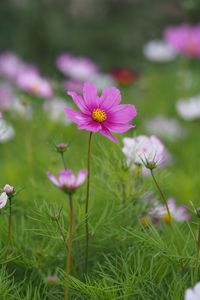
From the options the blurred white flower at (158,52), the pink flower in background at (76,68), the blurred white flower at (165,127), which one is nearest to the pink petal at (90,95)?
the blurred white flower at (165,127)

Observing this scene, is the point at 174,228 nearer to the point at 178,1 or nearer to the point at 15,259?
the point at 15,259

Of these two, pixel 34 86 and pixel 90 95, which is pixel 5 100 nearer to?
pixel 34 86

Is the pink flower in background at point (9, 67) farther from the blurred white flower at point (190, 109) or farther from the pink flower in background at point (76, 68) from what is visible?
the blurred white flower at point (190, 109)

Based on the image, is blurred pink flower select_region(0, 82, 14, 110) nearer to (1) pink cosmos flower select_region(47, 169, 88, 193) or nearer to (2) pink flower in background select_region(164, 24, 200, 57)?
(2) pink flower in background select_region(164, 24, 200, 57)

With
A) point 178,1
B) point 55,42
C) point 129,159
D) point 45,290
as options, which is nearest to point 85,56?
point 55,42

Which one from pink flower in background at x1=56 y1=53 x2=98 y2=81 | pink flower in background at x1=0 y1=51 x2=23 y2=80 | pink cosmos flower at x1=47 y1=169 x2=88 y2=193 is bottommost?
pink cosmos flower at x1=47 y1=169 x2=88 y2=193

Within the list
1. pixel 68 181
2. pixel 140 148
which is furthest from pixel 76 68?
pixel 68 181

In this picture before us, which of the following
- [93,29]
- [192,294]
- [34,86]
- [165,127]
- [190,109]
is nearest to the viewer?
[192,294]

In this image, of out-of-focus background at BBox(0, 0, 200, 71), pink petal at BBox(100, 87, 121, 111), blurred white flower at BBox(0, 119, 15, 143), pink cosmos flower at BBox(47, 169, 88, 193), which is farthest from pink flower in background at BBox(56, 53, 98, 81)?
pink cosmos flower at BBox(47, 169, 88, 193)
